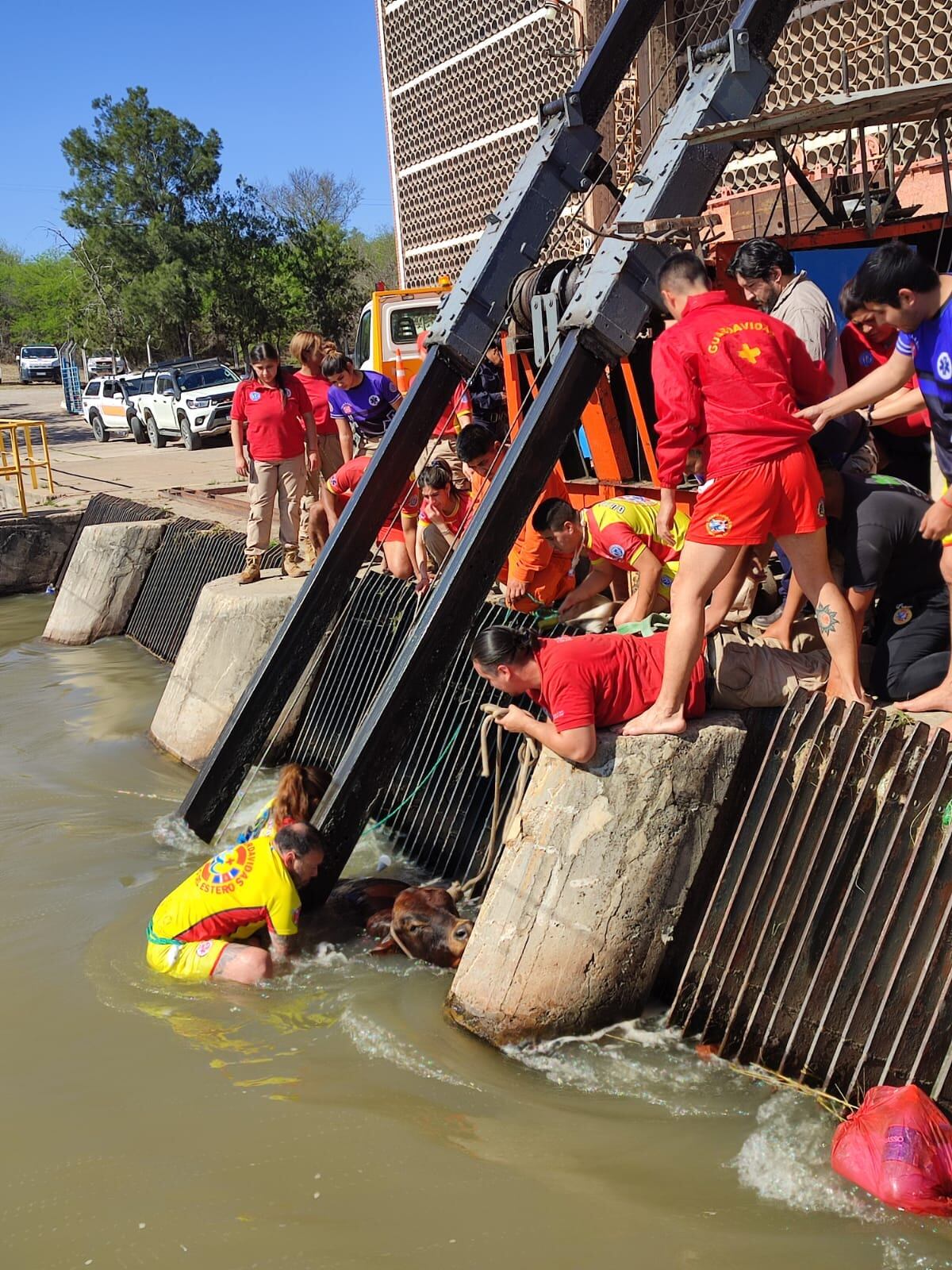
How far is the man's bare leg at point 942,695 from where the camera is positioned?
450 centimetres

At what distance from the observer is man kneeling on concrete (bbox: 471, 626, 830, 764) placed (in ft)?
15.9

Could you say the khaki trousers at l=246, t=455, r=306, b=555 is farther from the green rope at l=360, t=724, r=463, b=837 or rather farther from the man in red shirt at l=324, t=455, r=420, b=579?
the green rope at l=360, t=724, r=463, b=837

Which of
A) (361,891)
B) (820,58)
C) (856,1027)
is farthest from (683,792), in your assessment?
(820,58)

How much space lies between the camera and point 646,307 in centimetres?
618

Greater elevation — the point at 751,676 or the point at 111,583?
the point at 751,676

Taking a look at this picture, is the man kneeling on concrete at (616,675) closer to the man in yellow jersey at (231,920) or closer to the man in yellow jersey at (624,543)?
the man in yellow jersey at (624,543)

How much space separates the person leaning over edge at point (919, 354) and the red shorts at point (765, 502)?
200mm

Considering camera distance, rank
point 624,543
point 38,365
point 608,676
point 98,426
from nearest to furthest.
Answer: point 608,676
point 624,543
point 98,426
point 38,365

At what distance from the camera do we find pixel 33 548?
623 inches

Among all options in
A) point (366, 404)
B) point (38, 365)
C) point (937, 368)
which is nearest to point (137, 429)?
point (366, 404)

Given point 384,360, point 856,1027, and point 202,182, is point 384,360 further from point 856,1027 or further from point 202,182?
point 202,182

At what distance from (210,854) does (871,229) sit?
5224 millimetres

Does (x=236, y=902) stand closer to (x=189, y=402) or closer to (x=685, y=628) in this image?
(x=685, y=628)

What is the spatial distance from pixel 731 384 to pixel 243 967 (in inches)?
131
